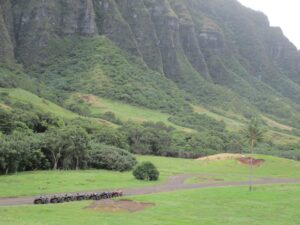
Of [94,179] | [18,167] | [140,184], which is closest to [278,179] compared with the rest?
[140,184]

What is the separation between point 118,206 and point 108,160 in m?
45.9

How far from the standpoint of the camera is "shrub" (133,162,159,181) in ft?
276

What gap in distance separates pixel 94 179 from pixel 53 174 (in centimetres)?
781

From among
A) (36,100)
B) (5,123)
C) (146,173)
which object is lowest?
(146,173)

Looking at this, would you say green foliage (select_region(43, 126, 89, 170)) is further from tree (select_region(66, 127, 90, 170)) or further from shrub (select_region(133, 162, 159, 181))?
shrub (select_region(133, 162, 159, 181))

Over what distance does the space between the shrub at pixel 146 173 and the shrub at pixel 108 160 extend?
14.9 meters

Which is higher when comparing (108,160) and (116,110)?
(116,110)

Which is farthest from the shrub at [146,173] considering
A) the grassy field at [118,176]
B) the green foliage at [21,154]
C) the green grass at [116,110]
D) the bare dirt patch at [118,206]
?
the green grass at [116,110]

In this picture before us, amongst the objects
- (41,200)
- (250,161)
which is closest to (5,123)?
(41,200)

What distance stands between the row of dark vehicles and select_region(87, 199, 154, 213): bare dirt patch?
7.63ft

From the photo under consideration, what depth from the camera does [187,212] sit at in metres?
52.7

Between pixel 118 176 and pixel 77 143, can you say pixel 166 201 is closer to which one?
pixel 118 176

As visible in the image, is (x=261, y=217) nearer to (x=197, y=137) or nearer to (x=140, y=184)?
(x=140, y=184)

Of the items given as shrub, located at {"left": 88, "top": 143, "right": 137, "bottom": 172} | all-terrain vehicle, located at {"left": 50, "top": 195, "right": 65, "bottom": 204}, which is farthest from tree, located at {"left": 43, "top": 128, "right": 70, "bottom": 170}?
all-terrain vehicle, located at {"left": 50, "top": 195, "right": 65, "bottom": 204}
